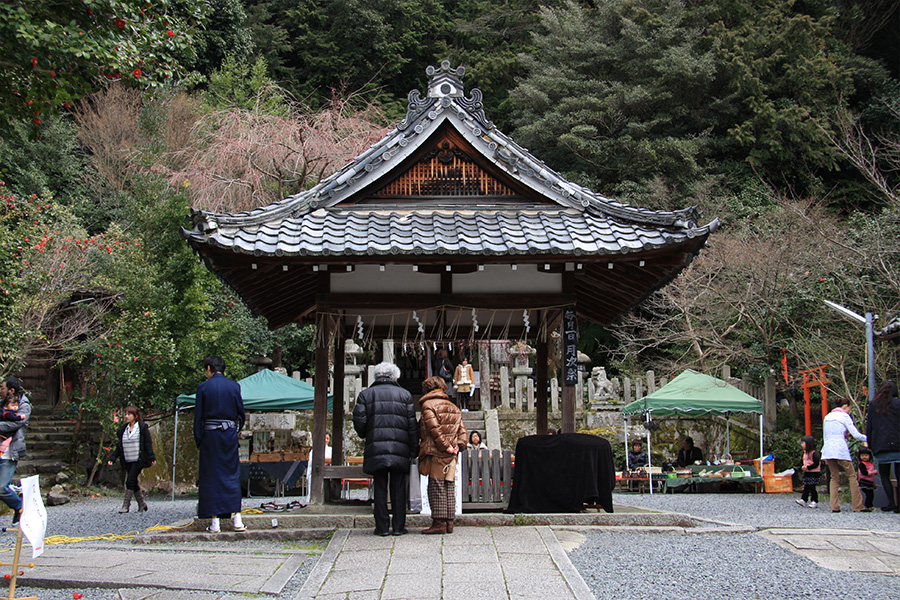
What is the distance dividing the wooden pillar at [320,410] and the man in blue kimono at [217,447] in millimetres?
913

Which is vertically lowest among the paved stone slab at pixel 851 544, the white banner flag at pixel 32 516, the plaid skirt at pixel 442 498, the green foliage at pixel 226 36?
the paved stone slab at pixel 851 544

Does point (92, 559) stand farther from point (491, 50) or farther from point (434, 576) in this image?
point (491, 50)

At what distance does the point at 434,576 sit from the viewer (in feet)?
17.6

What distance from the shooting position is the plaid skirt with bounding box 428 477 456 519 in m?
7.00

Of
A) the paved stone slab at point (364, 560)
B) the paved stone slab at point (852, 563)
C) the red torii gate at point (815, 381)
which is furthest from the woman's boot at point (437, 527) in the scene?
the red torii gate at point (815, 381)

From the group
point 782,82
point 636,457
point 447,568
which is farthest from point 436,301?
point 782,82

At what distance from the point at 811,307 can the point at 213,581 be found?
48.9 feet

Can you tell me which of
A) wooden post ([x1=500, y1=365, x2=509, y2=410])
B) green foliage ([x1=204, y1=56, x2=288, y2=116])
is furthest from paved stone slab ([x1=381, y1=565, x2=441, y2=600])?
green foliage ([x1=204, y1=56, x2=288, y2=116])

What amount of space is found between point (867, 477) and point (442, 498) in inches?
296

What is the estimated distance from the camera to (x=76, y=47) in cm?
774

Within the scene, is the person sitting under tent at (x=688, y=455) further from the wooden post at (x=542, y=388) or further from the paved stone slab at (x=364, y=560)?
the paved stone slab at (x=364, y=560)

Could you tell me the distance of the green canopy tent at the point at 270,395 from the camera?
585 inches

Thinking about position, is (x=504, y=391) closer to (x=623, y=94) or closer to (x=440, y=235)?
(x=440, y=235)

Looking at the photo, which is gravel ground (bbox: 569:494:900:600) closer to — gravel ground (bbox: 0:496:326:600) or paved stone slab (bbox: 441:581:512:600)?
paved stone slab (bbox: 441:581:512:600)
